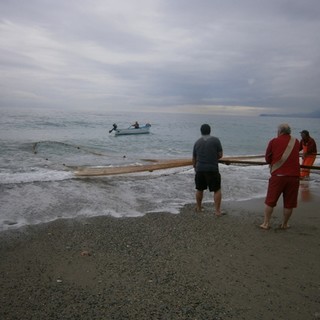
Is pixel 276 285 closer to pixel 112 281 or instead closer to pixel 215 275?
pixel 215 275

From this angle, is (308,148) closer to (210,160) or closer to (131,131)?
(210,160)

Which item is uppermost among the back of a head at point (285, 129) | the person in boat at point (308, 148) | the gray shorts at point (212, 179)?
the back of a head at point (285, 129)

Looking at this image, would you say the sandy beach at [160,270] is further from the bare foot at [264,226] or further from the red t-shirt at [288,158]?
the red t-shirt at [288,158]

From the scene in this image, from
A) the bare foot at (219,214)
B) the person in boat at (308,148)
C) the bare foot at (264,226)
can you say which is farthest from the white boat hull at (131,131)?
the bare foot at (264,226)

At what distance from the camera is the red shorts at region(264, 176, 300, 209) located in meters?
5.38

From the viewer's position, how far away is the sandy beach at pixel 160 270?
10.6 feet

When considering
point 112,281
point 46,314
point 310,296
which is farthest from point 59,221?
point 310,296

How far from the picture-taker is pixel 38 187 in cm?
867

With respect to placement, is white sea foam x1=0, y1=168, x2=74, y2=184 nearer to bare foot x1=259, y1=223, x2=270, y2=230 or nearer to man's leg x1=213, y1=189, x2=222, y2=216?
man's leg x1=213, y1=189, x2=222, y2=216

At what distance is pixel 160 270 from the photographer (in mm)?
3988

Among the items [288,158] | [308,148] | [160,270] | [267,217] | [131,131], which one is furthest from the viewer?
[131,131]

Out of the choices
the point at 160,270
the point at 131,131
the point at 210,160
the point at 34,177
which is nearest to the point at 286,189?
the point at 210,160

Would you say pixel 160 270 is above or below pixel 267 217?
below

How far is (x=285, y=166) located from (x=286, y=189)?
395 mm
